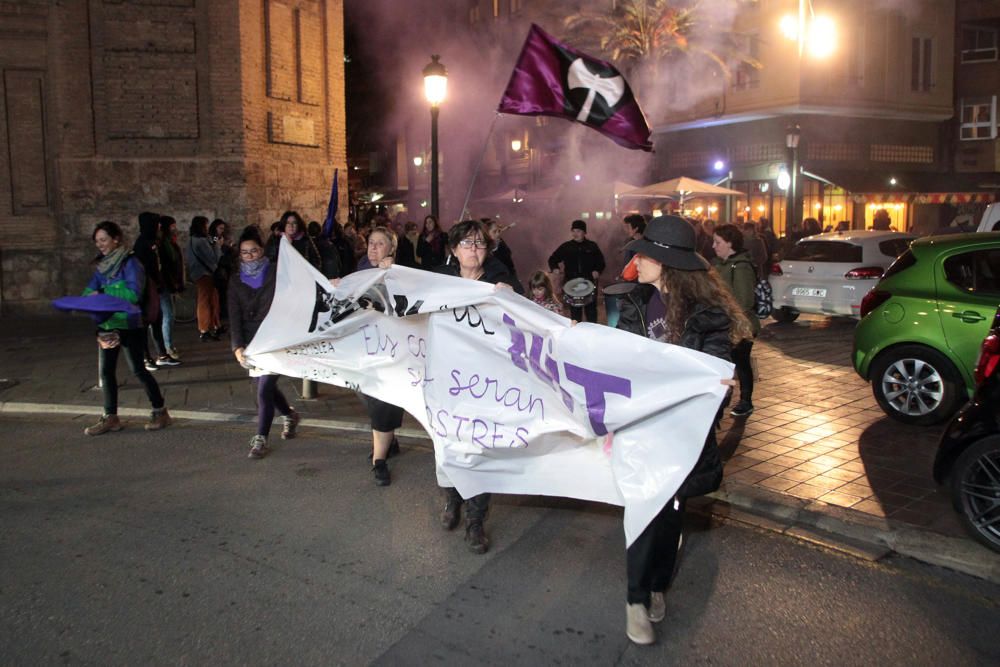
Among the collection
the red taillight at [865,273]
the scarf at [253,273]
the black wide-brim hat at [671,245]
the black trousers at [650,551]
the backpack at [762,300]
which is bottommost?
the black trousers at [650,551]

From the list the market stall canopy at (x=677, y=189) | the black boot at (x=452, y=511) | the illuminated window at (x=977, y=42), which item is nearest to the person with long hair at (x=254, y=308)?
the black boot at (x=452, y=511)

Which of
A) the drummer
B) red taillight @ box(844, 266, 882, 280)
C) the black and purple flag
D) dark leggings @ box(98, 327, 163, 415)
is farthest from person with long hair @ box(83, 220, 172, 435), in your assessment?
red taillight @ box(844, 266, 882, 280)

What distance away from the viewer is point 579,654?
3.62m

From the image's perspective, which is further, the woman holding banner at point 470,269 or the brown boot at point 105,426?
the brown boot at point 105,426

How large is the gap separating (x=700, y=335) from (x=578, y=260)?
23.8 ft

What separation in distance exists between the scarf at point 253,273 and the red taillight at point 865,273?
935cm

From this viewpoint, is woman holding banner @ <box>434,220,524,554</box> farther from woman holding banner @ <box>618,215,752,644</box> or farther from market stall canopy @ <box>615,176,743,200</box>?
market stall canopy @ <box>615,176,743,200</box>

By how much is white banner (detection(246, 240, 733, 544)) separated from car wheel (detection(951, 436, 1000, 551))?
78.3 inches

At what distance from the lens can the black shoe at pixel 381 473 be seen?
19.4 feet

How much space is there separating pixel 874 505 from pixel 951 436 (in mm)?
662

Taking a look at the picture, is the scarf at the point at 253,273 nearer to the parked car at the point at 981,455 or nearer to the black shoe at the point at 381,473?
the black shoe at the point at 381,473

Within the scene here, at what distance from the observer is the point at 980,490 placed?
4.68 metres

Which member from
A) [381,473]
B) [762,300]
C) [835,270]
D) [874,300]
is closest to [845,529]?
[381,473]

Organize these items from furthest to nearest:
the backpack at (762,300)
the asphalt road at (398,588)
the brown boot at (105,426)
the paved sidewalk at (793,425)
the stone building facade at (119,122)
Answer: the stone building facade at (119,122), the backpack at (762,300), the brown boot at (105,426), the paved sidewalk at (793,425), the asphalt road at (398,588)
